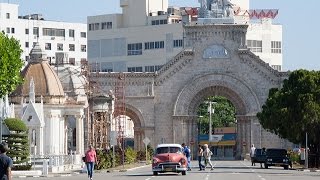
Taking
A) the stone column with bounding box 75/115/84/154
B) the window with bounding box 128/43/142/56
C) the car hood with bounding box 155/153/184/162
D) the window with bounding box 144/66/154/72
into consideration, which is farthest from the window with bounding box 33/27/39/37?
the car hood with bounding box 155/153/184/162

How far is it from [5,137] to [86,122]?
103ft

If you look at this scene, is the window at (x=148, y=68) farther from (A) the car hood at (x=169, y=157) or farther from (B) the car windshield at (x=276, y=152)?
(A) the car hood at (x=169, y=157)

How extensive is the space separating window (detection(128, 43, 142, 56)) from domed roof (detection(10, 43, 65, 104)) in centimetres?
7171

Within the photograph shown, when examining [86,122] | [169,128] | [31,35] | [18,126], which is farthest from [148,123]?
[18,126]

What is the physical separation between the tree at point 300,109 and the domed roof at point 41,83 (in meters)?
18.1

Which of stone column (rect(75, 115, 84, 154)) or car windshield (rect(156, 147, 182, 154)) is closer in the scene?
car windshield (rect(156, 147, 182, 154))

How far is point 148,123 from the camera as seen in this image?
127938 millimetres

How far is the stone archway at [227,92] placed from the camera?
128125mm

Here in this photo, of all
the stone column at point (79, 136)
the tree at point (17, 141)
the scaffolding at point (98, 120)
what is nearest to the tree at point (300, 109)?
the scaffolding at point (98, 120)

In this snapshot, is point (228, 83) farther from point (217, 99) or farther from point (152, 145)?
point (217, 99)

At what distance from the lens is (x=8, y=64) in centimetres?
7881

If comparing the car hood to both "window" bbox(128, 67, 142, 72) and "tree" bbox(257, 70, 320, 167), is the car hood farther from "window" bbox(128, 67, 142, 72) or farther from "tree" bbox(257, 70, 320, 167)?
"window" bbox(128, 67, 142, 72)

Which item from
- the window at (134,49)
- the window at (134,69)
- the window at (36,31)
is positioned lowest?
the window at (134,69)

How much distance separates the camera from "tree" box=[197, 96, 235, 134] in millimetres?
175288
